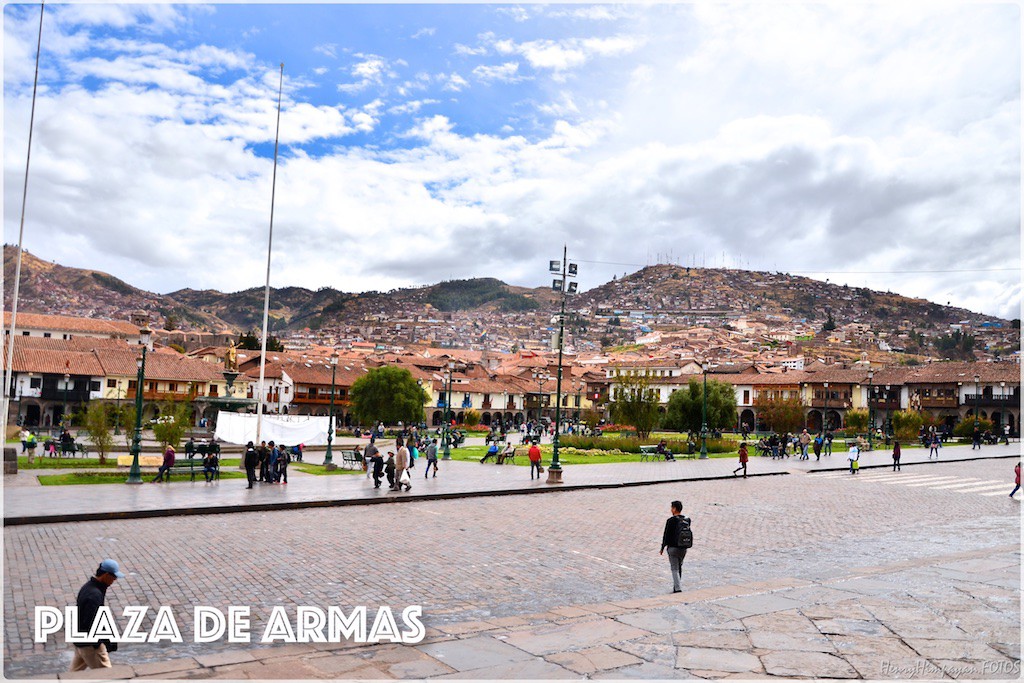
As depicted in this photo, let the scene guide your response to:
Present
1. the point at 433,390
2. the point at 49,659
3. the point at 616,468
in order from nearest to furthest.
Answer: the point at 49,659, the point at 616,468, the point at 433,390

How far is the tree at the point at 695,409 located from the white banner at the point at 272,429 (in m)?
31.7

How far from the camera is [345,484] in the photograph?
19328 mm

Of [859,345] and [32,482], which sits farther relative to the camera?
[859,345]

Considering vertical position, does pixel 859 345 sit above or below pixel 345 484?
above

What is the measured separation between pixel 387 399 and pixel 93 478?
137 ft

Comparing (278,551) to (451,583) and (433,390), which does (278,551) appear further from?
(433,390)

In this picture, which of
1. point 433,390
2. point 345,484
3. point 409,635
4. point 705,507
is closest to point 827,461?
point 705,507

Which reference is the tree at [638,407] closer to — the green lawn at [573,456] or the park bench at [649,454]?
the green lawn at [573,456]

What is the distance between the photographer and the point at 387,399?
2381 inches

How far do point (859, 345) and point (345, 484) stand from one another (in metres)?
202

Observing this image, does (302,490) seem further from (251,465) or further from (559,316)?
(559,316)

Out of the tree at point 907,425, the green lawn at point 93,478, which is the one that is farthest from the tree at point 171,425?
the tree at point 907,425

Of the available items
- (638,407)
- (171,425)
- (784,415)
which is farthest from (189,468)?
(784,415)

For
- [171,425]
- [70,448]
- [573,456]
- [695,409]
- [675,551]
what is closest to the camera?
[675,551]
